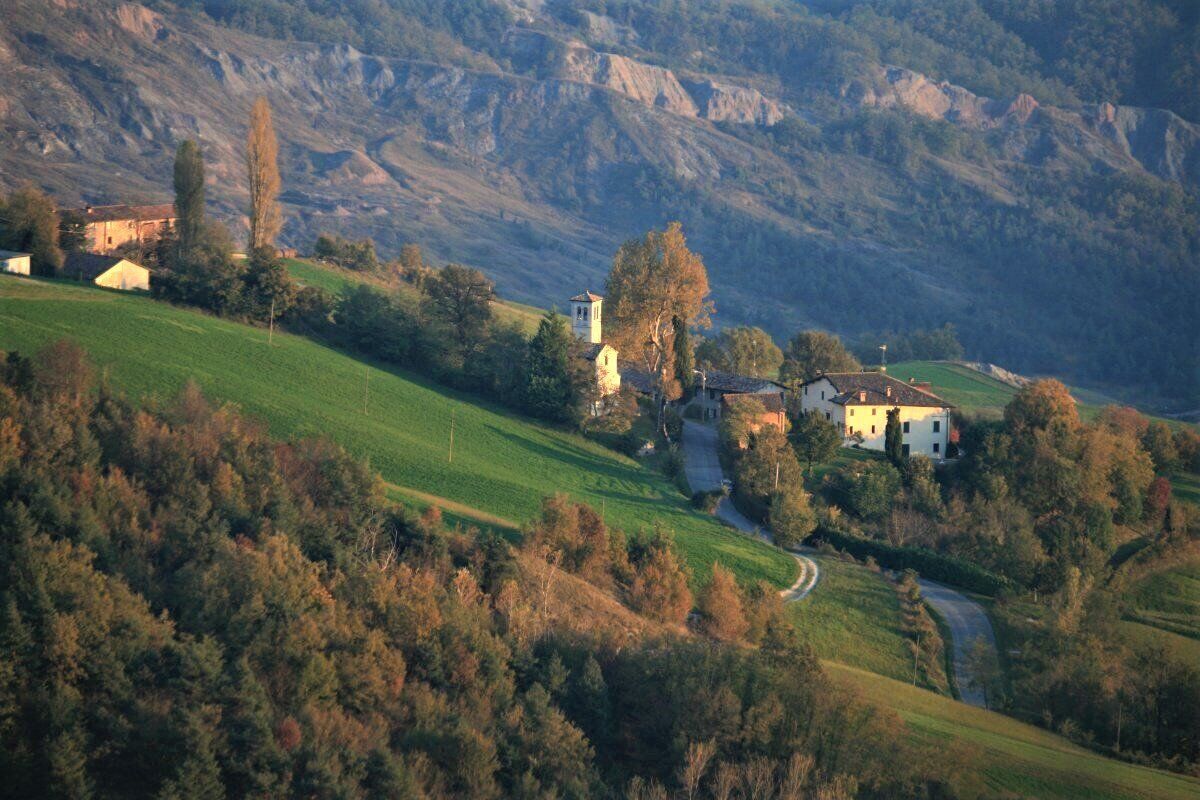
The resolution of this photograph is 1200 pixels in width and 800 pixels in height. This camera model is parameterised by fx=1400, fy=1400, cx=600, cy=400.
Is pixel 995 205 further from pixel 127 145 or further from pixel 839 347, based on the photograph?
pixel 839 347

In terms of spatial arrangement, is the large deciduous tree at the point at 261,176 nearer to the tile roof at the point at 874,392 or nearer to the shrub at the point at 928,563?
the tile roof at the point at 874,392

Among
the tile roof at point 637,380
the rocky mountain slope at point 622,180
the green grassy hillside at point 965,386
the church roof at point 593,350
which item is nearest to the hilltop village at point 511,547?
the tile roof at point 637,380

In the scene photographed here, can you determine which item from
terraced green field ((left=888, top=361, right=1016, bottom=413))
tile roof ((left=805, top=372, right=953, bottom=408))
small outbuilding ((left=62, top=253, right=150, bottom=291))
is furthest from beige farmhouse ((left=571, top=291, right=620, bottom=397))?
terraced green field ((left=888, top=361, right=1016, bottom=413))

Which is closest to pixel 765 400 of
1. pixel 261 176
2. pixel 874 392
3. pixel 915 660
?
pixel 874 392

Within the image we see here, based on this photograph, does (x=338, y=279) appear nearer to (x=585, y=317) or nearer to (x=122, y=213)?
(x=122, y=213)

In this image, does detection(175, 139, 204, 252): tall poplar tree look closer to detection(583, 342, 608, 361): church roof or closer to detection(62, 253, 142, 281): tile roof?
detection(62, 253, 142, 281): tile roof

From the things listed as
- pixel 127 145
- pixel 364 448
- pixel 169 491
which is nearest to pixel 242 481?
pixel 169 491
